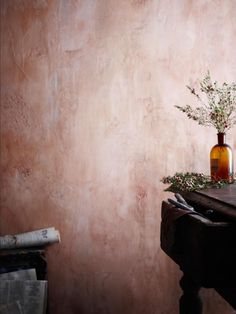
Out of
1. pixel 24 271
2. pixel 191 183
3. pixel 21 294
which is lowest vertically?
pixel 21 294

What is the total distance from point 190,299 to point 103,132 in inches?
44.7

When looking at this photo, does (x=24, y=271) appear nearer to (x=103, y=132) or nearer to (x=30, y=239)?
(x=30, y=239)

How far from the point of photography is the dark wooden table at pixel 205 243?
133 cm

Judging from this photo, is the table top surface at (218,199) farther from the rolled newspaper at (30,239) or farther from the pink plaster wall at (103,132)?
the rolled newspaper at (30,239)

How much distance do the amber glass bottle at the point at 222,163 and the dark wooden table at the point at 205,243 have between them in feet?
0.66

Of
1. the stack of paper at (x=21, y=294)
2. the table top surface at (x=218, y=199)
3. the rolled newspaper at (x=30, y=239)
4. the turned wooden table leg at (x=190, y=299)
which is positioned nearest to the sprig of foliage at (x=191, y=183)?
the table top surface at (x=218, y=199)

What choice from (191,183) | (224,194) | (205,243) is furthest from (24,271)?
(205,243)

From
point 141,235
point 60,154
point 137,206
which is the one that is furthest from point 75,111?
point 141,235

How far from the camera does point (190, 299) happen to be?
187 cm

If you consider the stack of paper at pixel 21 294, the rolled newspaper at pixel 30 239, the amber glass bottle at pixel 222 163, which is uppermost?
the amber glass bottle at pixel 222 163

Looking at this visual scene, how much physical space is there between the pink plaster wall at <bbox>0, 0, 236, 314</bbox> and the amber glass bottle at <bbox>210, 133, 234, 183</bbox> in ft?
1.69

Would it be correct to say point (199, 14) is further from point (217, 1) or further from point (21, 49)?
point (21, 49)

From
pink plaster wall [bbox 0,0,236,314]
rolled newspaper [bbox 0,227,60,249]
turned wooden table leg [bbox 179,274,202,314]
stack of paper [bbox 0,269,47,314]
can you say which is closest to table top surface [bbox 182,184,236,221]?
turned wooden table leg [bbox 179,274,202,314]

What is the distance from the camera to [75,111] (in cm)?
253
